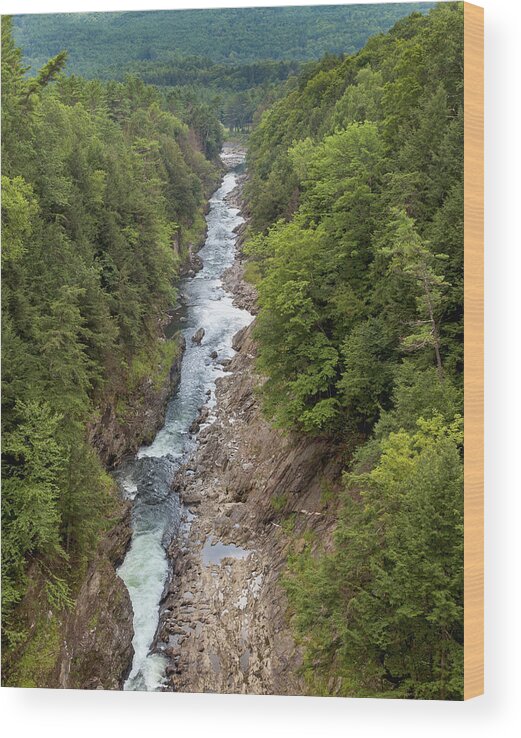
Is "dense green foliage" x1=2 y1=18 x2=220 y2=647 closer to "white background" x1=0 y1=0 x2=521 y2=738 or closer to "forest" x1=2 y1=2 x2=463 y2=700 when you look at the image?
"forest" x1=2 y1=2 x2=463 y2=700

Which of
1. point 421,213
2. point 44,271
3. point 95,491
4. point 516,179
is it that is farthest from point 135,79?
point 516,179

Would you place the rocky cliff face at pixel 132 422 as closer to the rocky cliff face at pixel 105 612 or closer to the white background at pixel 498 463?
the rocky cliff face at pixel 105 612

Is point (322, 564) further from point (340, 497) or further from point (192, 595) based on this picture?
point (192, 595)

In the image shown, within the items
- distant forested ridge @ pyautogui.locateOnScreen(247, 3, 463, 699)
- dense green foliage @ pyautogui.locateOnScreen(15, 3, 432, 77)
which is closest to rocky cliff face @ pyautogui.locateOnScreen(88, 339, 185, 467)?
distant forested ridge @ pyautogui.locateOnScreen(247, 3, 463, 699)

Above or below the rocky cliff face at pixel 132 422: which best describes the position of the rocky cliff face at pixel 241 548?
below

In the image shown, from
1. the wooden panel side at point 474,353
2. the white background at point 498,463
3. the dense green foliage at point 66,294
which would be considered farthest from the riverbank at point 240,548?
the wooden panel side at point 474,353

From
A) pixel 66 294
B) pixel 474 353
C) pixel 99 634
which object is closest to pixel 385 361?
pixel 474 353
